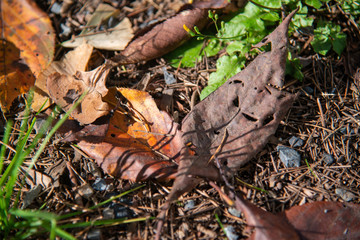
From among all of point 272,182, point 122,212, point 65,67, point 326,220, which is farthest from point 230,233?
point 65,67

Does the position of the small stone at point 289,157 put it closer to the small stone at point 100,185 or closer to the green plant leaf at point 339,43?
the green plant leaf at point 339,43

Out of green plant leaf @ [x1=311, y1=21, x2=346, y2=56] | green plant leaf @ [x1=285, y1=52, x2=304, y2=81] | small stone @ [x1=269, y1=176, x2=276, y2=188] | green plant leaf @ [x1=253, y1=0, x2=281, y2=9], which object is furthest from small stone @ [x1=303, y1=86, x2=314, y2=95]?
small stone @ [x1=269, y1=176, x2=276, y2=188]

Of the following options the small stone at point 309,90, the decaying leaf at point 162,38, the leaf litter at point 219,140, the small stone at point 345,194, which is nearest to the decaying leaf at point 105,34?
the decaying leaf at point 162,38

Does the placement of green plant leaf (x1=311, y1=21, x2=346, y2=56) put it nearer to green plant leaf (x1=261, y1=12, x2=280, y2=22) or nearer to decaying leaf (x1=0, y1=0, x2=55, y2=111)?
green plant leaf (x1=261, y1=12, x2=280, y2=22)

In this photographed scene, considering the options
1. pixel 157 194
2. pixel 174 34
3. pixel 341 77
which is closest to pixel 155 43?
pixel 174 34

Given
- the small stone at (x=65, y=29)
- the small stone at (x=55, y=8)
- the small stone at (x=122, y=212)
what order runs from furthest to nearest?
the small stone at (x=55, y=8)
the small stone at (x=65, y=29)
the small stone at (x=122, y=212)

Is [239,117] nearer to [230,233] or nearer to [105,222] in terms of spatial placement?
[230,233]
